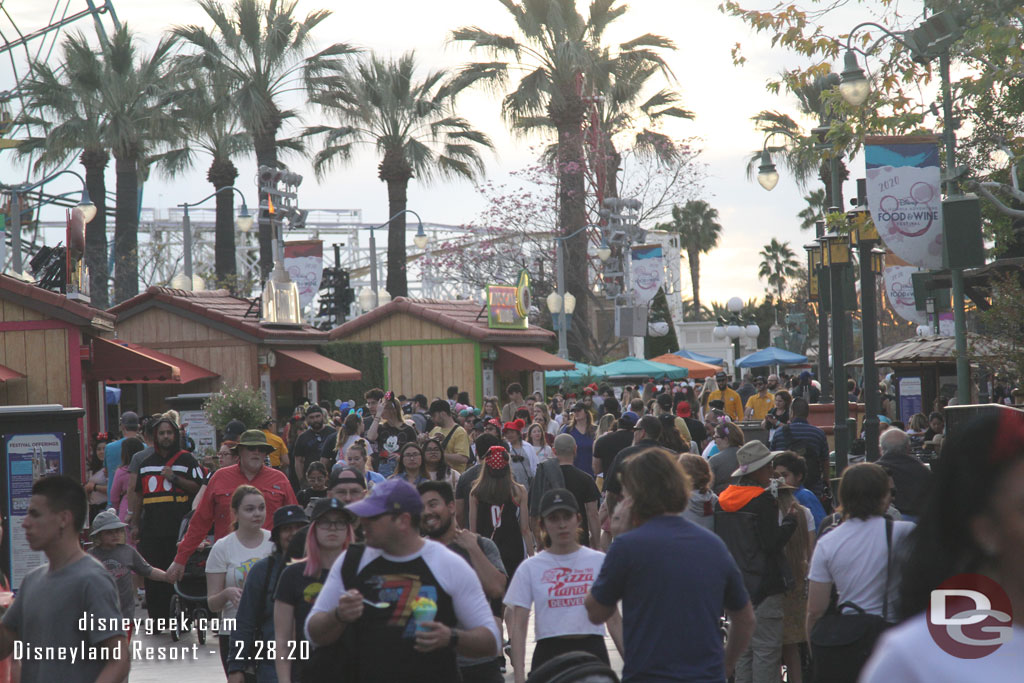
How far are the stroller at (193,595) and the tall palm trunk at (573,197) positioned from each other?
24.4 metres

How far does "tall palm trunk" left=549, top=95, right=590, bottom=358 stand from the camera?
34.1 meters

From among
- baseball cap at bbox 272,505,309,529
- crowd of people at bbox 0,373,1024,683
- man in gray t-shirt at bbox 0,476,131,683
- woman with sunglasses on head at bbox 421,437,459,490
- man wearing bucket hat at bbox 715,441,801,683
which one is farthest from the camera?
woman with sunglasses on head at bbox 421,437,459,490

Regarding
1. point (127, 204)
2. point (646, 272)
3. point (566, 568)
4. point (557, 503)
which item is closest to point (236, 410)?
point (557, 503)

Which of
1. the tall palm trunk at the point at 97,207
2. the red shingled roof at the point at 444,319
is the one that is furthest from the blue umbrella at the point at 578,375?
the tall palm trunk at the point at 97,207

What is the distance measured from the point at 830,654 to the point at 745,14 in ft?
38.8

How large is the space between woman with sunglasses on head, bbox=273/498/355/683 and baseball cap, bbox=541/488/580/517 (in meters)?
1.12

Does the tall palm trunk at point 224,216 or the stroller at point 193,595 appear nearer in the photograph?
the stroller at point 193,595

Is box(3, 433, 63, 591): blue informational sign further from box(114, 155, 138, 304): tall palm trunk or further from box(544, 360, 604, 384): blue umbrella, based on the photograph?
box(544, 360, 604, 384): blue umbrella

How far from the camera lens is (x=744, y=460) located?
7379mm

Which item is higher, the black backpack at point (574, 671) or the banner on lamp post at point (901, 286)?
the banner on lamp post at point (901, 286)

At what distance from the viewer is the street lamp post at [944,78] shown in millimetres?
13289

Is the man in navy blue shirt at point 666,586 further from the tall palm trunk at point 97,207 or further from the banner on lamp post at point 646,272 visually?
the banner on lamp post at point 646,272

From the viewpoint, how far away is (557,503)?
607 centimetres

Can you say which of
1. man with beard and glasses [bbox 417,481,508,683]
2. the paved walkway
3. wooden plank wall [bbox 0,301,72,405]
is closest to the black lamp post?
the paved walkway
